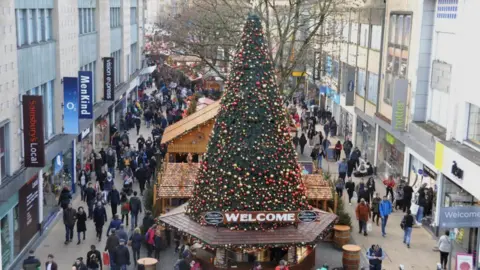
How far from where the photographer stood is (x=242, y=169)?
16500 millimetres

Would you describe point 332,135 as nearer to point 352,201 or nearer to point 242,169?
point 352,201

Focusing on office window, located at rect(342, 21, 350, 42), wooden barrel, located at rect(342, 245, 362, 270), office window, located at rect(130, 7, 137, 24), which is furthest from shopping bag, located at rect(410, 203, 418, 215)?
office window, located at rect(130, 7, 137, 24)

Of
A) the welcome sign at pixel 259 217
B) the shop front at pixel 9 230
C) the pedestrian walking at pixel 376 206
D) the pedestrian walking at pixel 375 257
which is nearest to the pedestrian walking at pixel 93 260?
the shop front at pixel 9 230

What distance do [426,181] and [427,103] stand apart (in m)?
2.99

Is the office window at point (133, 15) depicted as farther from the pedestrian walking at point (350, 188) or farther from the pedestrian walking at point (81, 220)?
the pedestrian walking at point (81, 220)

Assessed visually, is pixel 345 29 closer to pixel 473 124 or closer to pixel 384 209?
pixel 384 209

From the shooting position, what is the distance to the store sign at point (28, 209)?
19.1 meters

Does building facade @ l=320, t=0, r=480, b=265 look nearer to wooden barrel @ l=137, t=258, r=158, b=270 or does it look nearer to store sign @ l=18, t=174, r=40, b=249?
wooden barrel @ l=137, t=258, r=158, b=270

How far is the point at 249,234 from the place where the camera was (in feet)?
54.1

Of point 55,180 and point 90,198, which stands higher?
point 55,180

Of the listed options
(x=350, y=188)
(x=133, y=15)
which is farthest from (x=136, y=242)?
(x=133, y=15)

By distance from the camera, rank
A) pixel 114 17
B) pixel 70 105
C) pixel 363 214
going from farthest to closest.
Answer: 1. pixel 114 17
2. pixel 70 105
3. pixel 363 214

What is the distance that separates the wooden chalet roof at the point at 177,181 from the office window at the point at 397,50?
9778 millimetres

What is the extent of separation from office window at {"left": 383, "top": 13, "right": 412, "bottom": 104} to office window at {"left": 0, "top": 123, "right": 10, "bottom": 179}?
1564cm
